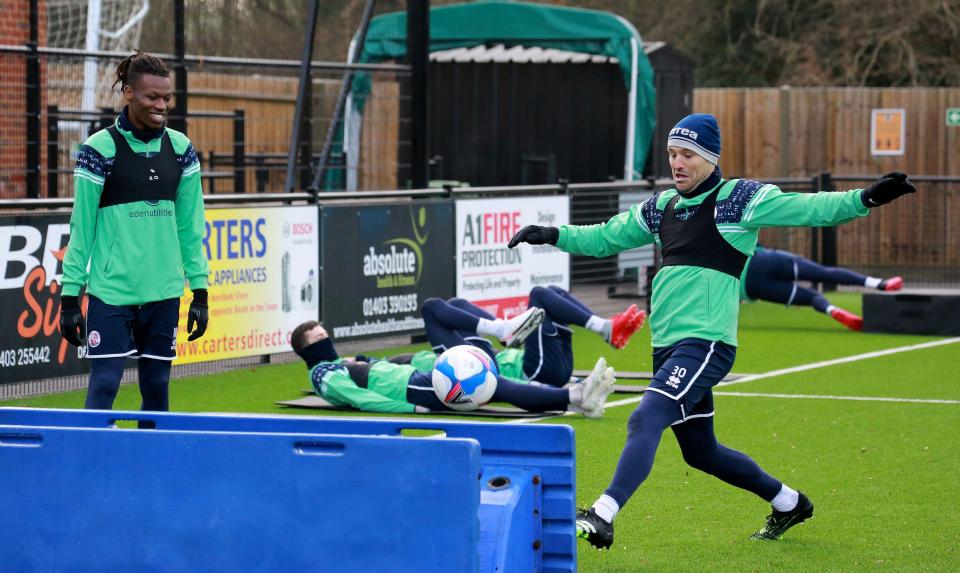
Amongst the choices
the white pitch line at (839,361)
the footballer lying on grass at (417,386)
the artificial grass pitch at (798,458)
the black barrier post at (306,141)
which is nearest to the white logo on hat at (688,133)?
the artificial grass pitch at (798,458)

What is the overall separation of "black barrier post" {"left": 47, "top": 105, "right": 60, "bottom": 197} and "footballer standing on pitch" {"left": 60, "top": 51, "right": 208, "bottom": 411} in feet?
21.9

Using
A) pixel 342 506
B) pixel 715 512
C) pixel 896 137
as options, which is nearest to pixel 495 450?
pixel 342 506

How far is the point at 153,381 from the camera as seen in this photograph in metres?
7.60

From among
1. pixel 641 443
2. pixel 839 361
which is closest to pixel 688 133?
pixel 641 443

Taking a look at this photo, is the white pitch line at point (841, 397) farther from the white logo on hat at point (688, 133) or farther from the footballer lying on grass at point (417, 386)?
the white logo on hat at point (688, 133)

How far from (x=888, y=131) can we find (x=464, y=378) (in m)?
16.9

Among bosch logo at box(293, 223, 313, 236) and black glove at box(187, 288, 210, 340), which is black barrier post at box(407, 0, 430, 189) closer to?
bosch logo at box(293, 223, 313, 236)

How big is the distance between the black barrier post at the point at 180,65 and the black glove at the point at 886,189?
9.55 metres

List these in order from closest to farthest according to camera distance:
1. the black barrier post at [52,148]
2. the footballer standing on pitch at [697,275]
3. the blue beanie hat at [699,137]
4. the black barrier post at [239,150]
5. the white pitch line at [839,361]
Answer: the footballer standing on pitch at [697,275]
the blue beanie hat at [699,137]
the white pitch line at [839,361]
the black barrier post at [52,148]
the black barrier post at [239,150]

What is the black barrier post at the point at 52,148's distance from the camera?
1417 cm

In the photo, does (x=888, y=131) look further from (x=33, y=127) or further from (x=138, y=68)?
(x=138, y=68)

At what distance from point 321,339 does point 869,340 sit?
24.4 ft

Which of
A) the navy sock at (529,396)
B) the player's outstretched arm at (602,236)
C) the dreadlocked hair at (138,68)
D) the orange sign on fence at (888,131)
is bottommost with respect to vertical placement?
the navy sock at (529,396)

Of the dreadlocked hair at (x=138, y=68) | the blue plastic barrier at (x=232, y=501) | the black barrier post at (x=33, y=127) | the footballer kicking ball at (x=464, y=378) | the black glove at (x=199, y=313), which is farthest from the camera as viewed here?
the black barrier post at (x=33, y=127)
